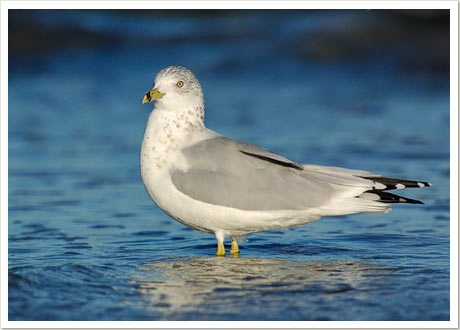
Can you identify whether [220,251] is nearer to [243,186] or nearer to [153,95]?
[243,186]

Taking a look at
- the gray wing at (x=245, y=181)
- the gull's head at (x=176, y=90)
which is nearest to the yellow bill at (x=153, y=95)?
the gull's head at (x=176, y=90)

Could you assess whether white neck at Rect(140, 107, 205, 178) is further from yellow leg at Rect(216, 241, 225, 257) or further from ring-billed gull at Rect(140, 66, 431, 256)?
yellow leg at Rect(216, 241, 225, 257)

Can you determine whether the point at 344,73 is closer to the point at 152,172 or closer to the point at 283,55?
the point at 283,55

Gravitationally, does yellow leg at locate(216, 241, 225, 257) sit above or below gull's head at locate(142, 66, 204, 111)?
below

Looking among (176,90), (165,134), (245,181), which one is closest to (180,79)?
(176,90)

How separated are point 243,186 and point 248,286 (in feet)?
2.82

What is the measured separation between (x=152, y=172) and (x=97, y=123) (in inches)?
257

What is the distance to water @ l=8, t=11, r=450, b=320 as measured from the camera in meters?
5.45

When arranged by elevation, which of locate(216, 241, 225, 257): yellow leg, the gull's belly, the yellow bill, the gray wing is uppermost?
the yellow bill

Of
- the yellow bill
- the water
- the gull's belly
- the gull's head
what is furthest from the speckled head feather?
the water

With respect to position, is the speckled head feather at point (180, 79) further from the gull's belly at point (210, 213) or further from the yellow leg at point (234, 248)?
the yellow leg at point (234, 248)

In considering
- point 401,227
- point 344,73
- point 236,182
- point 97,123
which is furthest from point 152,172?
point 344,73

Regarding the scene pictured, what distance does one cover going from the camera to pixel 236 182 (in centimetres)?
621

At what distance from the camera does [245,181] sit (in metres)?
6.22
